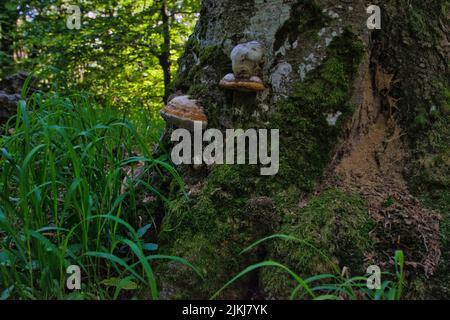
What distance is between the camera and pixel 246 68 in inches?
77.4

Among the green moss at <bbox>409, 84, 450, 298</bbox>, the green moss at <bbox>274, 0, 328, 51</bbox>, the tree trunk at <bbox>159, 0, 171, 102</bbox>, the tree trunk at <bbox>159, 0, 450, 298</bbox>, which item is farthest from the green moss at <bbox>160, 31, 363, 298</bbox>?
the tree trunk at <bbox>159, 0, 171, 102</bbox>

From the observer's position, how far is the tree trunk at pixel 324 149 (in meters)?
1.74

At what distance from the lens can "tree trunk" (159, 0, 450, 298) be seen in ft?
5.70

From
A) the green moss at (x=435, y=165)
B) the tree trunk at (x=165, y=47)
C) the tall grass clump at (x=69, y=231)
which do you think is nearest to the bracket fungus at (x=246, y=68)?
the tall grass clump at (x=69, y=231)

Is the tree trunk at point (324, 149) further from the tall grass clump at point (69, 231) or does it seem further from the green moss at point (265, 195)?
the tall grass clump at point (69, 231)

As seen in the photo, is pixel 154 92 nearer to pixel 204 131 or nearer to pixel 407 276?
pixel 204 131

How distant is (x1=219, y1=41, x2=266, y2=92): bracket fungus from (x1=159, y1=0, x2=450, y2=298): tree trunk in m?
0.09

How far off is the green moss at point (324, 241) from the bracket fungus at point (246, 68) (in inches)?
26.6

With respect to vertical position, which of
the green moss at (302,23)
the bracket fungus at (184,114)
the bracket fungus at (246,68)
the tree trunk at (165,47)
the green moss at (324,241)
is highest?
the tree trunk at (165,47)

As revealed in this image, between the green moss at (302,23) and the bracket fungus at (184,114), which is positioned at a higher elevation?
the green moss at (302,23)

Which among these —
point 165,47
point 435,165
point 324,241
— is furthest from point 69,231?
point 165,47
